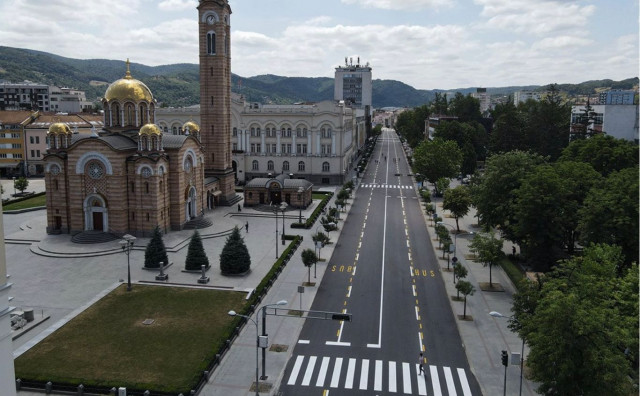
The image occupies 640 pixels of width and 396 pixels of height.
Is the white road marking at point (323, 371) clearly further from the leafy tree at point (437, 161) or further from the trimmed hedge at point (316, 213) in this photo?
the leafy tree at point (437, 161)

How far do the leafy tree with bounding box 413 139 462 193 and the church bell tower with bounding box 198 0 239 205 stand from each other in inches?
1322

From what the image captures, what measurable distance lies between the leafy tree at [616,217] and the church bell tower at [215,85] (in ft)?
161

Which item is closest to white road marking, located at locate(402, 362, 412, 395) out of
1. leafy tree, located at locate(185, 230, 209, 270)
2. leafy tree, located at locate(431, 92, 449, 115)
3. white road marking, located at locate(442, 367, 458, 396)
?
white road marking, located at locate(442, 367, 458, 396)

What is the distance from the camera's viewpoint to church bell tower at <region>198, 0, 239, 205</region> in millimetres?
72750

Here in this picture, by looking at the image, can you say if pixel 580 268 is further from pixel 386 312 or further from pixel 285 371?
pixel 285 371

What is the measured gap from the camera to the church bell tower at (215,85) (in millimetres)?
72750

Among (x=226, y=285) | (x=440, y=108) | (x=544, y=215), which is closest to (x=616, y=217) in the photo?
(x=544, y=215)

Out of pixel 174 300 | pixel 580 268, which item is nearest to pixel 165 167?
pixel 174 300

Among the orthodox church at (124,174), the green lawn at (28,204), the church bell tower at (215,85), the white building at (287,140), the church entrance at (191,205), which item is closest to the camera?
the orthodox church at (124,174)

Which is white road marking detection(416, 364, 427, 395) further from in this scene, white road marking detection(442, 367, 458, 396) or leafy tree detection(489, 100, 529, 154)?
leafy tree detection(489, 100, 529, 154)

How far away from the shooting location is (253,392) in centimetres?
2858

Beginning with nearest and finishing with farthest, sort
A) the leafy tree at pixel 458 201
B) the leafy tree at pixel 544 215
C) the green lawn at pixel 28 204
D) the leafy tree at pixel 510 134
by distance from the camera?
the leafy tree at pixel 544 215 < the leafy tree at pixel 458 201 < the green lawn at pixel 28 204 < the leafy tree at pixel 510 134

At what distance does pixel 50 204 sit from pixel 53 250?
7.79 meters

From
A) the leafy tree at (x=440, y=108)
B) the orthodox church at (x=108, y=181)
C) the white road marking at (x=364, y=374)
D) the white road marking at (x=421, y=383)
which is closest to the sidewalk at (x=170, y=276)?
the orthodox church at (x=108, y=181)
